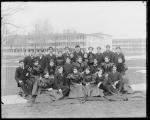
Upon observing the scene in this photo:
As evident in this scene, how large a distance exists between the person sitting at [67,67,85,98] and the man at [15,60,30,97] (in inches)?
43.1

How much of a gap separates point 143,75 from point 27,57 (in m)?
2.92

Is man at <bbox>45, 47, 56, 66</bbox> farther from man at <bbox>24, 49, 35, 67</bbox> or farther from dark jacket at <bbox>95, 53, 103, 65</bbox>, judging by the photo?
dark jacket at <bbox>95, 53, 103, 65</bbox>

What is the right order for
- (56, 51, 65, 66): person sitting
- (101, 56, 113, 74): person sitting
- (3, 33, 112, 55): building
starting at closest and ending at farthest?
(3, 33, 112, 55): building → (56, 51, 65, 66): person sitting → (101, 56, 113, 74): person sitting

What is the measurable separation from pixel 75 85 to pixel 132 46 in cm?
173

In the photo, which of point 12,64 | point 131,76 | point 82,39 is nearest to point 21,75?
point 12,64

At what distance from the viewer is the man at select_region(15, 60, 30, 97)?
8.18 metres

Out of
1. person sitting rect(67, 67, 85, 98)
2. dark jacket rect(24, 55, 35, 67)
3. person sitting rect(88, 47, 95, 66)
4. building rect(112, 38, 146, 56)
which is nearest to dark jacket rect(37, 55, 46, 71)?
dark jacket rect(24, 55, 35, 67)

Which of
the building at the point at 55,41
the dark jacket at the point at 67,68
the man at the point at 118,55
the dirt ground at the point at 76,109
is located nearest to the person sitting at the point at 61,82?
the dark jacket at the point at 67,68

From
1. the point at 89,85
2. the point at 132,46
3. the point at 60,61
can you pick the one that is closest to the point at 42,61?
the point at 60,61

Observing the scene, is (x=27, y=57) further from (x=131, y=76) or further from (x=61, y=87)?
(x=131, y=76)

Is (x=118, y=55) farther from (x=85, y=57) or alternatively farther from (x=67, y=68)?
(x=67, y=68)

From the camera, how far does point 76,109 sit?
7.78m

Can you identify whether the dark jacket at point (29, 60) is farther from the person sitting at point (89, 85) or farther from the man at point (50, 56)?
the person sitting at point (89, 85)

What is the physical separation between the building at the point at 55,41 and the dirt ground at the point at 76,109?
135 centimetres
